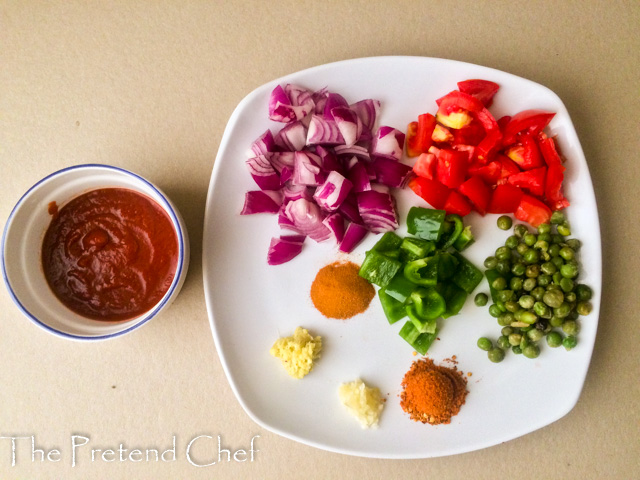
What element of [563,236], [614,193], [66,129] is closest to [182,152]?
[66,129]

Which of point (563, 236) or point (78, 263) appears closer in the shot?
point (78, 263)

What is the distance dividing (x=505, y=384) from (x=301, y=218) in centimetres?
109

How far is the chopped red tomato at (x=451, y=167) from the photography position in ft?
6.06

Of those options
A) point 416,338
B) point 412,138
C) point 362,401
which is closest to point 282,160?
point 412,138

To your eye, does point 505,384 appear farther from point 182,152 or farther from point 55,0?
point 55,0

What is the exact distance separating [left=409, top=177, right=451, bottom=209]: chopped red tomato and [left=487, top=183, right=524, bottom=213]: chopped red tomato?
186 mm

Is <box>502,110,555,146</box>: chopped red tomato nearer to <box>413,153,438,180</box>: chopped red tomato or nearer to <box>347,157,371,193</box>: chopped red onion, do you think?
<box>413,153,438,180</box>: chopped red tomato

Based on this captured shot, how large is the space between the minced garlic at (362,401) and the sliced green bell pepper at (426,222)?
66 centimetres

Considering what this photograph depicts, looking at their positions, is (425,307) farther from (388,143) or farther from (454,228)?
(388,143)

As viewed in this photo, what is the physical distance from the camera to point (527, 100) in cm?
191

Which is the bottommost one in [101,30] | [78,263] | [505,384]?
[505,384]

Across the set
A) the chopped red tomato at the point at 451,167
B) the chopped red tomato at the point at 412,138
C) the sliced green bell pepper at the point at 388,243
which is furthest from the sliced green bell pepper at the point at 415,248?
the chopped red tomato at the point at 412,138

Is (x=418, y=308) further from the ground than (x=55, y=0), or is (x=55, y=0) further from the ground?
(x=55, y=0)

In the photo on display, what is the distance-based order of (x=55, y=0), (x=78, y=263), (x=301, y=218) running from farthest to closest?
(x=55, y=0) < (x=301, y=218) < (x=78, y=263)
